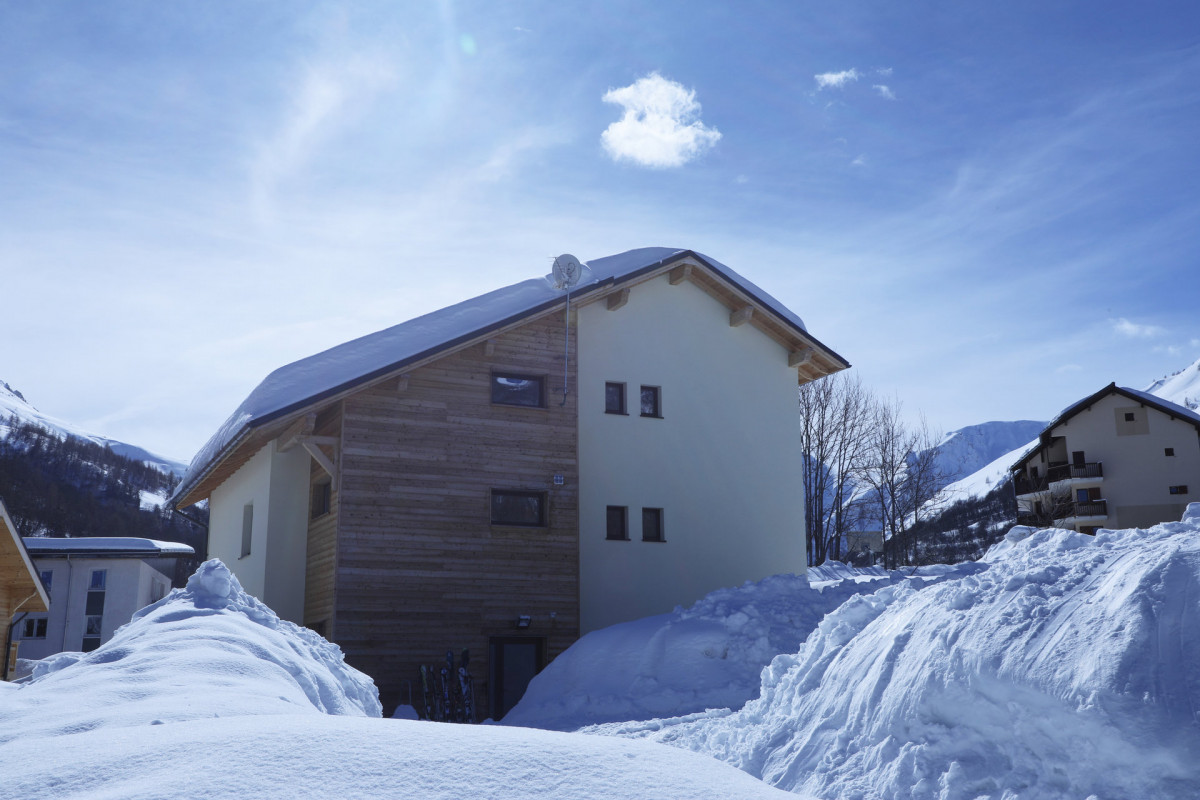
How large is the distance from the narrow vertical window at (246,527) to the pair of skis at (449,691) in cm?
578

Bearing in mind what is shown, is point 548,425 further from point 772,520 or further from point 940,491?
point 940,491

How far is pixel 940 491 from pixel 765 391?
2021cm

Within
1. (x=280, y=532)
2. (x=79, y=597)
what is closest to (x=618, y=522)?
(x=280, y=532)

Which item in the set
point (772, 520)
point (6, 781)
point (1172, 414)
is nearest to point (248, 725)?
point (6, 781)

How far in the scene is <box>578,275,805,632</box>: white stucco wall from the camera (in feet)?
59.2

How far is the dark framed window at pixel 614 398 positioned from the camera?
18.7m

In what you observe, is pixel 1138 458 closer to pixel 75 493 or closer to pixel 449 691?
pixel 449 691

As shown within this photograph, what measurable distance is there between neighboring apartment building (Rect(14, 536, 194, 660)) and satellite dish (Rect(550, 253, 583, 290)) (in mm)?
30387

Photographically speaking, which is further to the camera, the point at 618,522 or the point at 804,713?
the point at 618,522

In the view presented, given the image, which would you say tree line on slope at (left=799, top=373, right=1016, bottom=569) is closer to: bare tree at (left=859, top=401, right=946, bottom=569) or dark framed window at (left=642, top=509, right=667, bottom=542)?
bare tree at (left=859, top=401, right=946, bottom=569)

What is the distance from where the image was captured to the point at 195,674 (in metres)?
5.62

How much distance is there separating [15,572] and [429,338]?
34.5ft

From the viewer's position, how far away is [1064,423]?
48.5 m

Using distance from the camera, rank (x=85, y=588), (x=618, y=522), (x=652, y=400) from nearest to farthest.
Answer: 1. (x=618, y=522)
2. (x=652, y=400)
3. (x=85, y=588)
